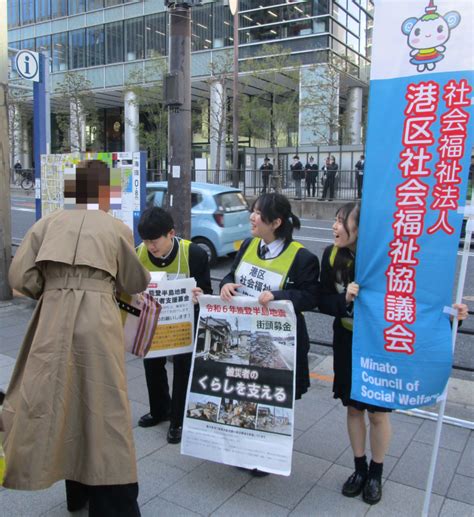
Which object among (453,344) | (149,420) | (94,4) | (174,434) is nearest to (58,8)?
(94,4)

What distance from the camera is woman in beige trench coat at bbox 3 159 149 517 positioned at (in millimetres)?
2230

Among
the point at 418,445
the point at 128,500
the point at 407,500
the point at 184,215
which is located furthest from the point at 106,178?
the point at 184,215

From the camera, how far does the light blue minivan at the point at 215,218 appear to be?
31.4 ft

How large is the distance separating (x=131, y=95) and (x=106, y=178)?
33.8 metres

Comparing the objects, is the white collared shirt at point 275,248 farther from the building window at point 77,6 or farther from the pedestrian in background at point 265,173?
the building window at point 77,6

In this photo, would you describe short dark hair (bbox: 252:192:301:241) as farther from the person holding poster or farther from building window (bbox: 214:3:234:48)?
building window (bbox: 214:3:234:48)

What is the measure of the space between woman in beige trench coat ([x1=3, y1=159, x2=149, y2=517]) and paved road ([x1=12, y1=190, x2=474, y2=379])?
11.2ft

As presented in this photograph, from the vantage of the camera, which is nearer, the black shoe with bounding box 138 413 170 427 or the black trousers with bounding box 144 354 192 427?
the black trousers with bounding box 144 354 192 427

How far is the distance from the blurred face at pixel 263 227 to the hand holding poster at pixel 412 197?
0.54m

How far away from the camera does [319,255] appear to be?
10.7 m

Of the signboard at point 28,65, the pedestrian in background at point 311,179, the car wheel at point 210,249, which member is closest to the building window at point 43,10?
the pedestrian in background at point 311,179

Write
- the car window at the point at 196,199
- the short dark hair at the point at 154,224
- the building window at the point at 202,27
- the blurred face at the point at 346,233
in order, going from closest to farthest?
1. the blurred face at the point at 346,233
2. the short dark hair at the point at 154,224
3. the car window at the point at 196,199
4. the building window at the point at 202,27

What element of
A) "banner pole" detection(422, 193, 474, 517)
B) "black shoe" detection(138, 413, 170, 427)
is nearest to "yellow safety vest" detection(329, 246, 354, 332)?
"banner pole" detection(422, 193, 474, 517)

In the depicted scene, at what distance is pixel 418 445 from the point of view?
11.2 feet
